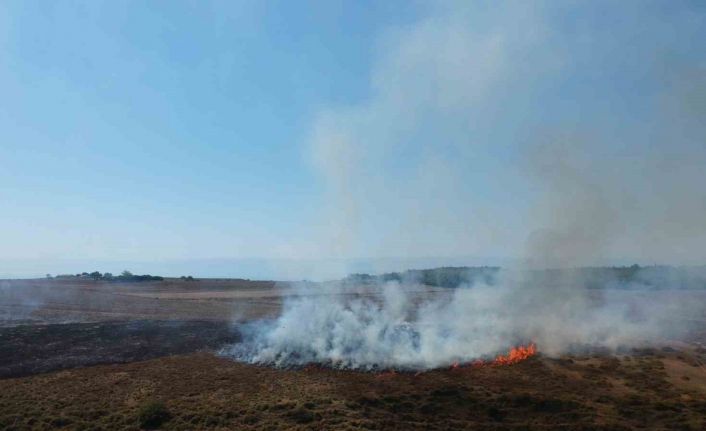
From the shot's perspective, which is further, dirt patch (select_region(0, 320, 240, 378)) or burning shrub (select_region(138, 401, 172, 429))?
dirt patch (select_region(0, 320, 240, 378))

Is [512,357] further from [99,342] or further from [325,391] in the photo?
[99,342]

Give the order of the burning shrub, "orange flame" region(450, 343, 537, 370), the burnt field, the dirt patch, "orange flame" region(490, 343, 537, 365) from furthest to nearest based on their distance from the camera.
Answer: the dirt patch
"orange flame" region(490, 343, 537, 365)
"orange flame" region(450, 343, 537, 370)
the burnt field
the burning shrub

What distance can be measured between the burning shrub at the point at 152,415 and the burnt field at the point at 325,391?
0.06m

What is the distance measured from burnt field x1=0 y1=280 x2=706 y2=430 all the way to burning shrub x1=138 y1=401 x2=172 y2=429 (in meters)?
→ 0.06

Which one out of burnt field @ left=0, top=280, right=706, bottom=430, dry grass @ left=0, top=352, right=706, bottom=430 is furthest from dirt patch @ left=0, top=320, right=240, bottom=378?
dry grass @ left=0, top=352, right=706, bottom=430

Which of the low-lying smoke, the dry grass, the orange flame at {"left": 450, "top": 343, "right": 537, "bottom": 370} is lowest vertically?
the dry grass

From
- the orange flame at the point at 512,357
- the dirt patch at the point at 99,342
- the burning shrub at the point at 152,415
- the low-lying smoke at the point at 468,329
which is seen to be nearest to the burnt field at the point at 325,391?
the burning shrub at the point at 152,415

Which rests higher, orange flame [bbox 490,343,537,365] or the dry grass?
orange flame [bbox 490,343,537,365]

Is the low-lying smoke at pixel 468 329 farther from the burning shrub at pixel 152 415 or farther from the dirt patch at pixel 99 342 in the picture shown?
the burning shrub at pixel 152 415

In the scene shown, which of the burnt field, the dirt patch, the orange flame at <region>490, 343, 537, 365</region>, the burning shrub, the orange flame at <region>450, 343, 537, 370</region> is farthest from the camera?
the dirt patch

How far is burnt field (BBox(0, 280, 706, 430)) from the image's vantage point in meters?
24.6

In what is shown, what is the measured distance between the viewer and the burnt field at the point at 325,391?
24.6 metres

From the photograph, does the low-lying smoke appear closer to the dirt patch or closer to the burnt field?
the burnt field

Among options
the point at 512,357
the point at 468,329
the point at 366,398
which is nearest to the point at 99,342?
the point at 366,398
